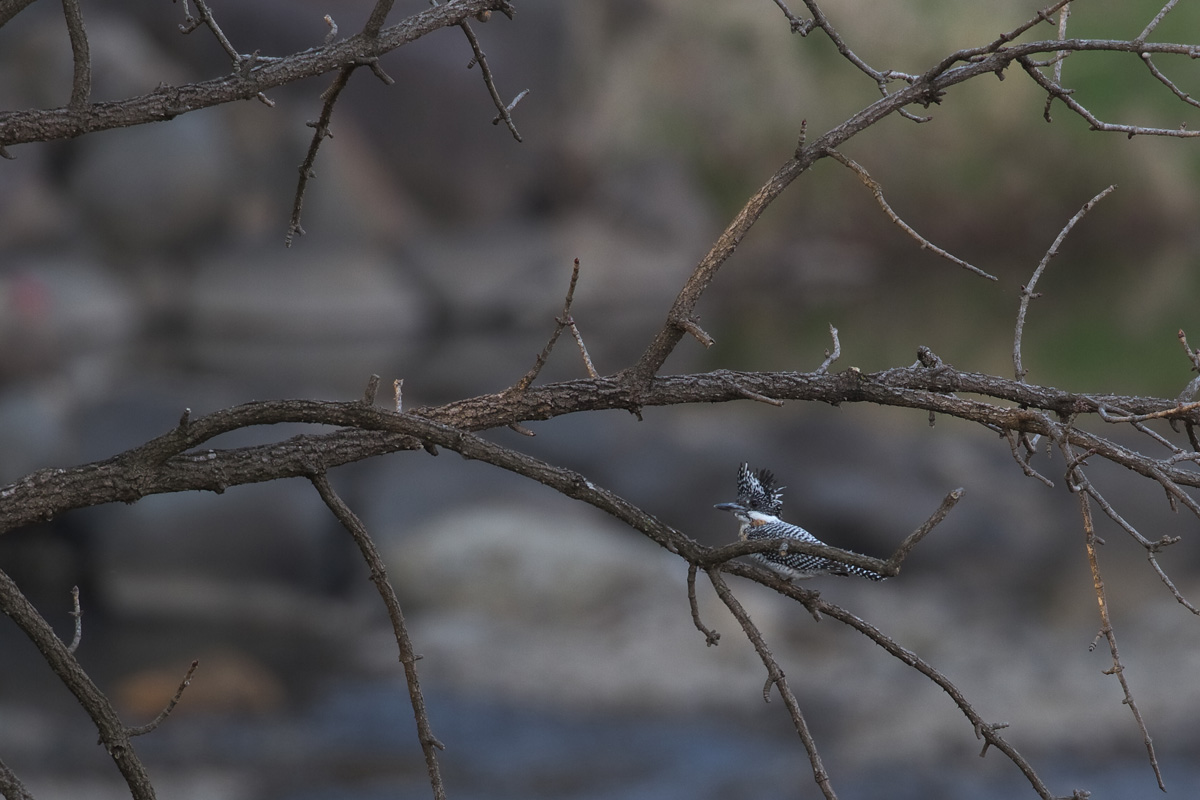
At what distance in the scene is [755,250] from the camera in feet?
52.9

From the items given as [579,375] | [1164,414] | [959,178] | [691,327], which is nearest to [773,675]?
[691,327]

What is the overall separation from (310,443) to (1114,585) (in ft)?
20.4

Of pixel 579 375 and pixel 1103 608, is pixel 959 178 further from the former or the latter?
pixel 1103 608

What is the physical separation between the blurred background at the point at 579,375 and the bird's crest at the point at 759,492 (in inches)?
78.5

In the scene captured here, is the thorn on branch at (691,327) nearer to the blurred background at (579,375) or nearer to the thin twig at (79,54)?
the thin twig at (79,54)

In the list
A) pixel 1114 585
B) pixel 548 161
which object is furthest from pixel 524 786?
pixel 548 161

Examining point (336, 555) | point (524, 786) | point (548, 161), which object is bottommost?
point (524, 786)

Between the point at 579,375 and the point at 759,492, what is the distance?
330 inches

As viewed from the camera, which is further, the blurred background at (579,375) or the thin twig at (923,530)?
the blurred background at (579,375)

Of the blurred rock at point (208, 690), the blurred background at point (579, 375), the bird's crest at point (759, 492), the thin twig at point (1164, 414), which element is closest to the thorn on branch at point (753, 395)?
the thin twig at point (1164, 414)

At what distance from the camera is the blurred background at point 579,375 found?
6223 millimetres

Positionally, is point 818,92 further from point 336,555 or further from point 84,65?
point 84,65

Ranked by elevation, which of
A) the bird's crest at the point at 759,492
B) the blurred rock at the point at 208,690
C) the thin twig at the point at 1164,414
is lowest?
the thin twig at the point at 1164,414

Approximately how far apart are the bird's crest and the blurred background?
1.99 meters
